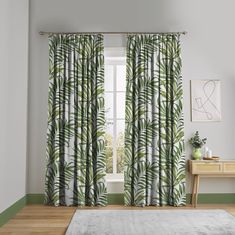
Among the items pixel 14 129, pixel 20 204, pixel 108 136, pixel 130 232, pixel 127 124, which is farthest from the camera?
pixel 108 136

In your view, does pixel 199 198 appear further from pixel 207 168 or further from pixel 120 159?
pixel 120 159

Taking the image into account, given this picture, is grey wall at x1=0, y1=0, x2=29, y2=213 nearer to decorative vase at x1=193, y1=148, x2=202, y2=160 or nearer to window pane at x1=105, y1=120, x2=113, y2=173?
window pane at x1=105, y1=120, x2=113, y2=173

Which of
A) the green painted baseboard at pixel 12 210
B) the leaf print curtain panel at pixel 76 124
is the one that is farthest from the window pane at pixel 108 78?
the green painted baseboard at pixel 12 210

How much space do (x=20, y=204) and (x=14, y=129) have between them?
41.1 inches

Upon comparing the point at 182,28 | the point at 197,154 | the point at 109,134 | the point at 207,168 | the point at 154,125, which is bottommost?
the point at 207,168

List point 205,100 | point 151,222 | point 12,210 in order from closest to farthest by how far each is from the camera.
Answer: point 151,222, point 12,210, point 205,100

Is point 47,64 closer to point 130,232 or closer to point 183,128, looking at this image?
point 183,128

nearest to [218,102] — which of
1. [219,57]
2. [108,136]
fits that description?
[219,57]

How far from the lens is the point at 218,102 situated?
532cm

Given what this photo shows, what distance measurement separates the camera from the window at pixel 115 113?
17.9 ft

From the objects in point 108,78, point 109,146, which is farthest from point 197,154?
point 108,78

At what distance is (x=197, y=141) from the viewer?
517 cm

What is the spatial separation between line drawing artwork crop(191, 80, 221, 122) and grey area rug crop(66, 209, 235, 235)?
55.4 inches

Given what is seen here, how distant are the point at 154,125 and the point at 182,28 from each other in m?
1.54
